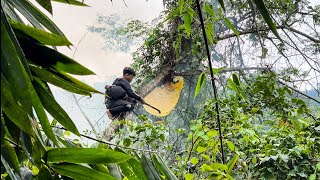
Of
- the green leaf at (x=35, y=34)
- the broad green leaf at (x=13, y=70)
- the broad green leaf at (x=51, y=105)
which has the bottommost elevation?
the broad green leaf at (x=13, y=70)

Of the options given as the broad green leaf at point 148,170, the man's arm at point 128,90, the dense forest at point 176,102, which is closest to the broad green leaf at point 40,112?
the dense forest at point 176,102

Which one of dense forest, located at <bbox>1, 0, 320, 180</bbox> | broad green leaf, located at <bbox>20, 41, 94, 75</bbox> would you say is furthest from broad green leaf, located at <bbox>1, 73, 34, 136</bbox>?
broad green leaf, located at <bbox>20, 41, 94, 75</bbox>

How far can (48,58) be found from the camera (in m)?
0.34

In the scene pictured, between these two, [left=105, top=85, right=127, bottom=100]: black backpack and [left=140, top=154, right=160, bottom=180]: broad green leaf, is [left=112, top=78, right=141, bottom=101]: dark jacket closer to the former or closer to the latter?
[left=105, top=85, right=127, bottom=100]: black backpack

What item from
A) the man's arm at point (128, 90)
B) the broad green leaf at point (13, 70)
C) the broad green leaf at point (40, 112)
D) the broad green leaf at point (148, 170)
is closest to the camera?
the broad green leaf at point (13, 70)

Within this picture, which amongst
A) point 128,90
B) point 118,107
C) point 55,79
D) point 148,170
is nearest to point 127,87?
point 128,90

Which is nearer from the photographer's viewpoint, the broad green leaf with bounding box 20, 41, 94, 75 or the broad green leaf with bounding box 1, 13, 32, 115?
the broad green leaf with bounding box 1, 13, 32, 115

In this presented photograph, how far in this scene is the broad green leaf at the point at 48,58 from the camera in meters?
0.34

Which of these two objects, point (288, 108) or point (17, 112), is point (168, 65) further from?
point (17, 112)

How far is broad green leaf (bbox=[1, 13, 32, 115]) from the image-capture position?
199mm

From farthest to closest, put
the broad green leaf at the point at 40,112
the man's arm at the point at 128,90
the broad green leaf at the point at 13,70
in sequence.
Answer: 1. the man's arm at the point at 128,90
2. the broad green leaf at the point at 40,112
3. the broad green leaf at the point at 13,70

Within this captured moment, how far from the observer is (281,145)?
1.74m

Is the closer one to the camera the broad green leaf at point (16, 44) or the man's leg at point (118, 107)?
the broad green leaf at point (16, 44)

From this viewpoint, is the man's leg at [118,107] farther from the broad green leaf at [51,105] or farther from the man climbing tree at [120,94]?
the broad green leaf at [51,105]
